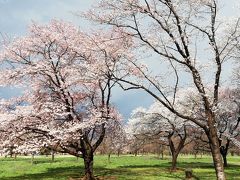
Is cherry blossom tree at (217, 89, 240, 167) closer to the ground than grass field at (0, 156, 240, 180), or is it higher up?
higher up

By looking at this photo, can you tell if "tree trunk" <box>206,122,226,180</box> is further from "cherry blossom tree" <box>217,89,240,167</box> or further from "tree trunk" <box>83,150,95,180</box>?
"cherry blossom tree" <box>217,89,240,167</box>

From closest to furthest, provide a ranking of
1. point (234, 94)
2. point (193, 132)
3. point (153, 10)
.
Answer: point (153, 10), point (234, 94), point (193, 132)

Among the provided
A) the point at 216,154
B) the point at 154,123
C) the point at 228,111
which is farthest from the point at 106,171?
the point at 216,154

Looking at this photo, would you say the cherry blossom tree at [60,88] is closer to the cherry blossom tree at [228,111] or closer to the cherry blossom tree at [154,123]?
the cherry blossom tree at [154,123]

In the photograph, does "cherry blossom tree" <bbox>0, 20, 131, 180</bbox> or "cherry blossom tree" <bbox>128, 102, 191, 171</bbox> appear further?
"cherry blossom tree" <bbox>128, 102, 191, 171</bbox>

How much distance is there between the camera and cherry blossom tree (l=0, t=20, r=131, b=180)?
28.5m

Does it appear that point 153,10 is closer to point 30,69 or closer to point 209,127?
point 209,127

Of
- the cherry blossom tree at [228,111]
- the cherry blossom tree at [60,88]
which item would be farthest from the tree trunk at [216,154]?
the cherry blossom tree at [228,111]

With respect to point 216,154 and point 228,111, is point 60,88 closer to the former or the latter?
point 216,154

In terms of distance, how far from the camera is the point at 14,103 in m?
34.0

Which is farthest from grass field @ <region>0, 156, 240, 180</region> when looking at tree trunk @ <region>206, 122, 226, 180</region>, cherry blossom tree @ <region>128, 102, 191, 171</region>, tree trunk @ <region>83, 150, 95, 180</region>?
tree trunk @ <region>206, 122, 226, 180</region>

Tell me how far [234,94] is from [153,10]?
3022 centimetres

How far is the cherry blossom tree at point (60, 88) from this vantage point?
28.5 metres

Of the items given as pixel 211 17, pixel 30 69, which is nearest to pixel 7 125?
pixel 30 69
